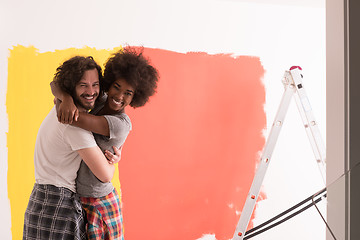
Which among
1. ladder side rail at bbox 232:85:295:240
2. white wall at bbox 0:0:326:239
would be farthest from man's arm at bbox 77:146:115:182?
ladder side rail at bbox 232:85:295:240

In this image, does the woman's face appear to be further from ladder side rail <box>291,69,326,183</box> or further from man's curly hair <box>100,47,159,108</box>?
ladder side rail <box>291,69,326,183</box>

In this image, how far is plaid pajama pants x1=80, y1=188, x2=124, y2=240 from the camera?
4.70 feet

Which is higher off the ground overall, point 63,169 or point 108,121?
point 108,121

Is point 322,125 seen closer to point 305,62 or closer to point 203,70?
point 305,62

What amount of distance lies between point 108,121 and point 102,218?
14.8 inches

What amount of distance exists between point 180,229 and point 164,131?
2.24ft

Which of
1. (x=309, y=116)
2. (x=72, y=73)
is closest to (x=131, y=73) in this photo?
(x=72, y=73)

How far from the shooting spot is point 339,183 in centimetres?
66

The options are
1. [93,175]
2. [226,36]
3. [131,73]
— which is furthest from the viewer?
[226,36]

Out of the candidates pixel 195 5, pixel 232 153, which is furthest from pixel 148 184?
pixel 195 5

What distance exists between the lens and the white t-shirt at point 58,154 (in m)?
1.39

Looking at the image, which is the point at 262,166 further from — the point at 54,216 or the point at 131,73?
the point at 54,216

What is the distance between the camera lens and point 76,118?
1.36 meters

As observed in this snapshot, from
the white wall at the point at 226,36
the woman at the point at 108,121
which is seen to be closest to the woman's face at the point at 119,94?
the woman at the point at 108,121
